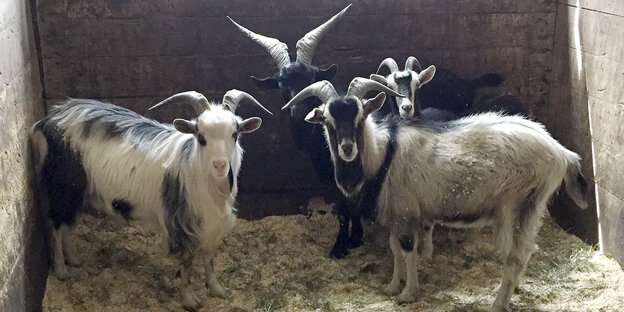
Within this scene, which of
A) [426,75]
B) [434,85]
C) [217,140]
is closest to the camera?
[217,140]

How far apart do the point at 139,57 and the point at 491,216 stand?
325 centimetres

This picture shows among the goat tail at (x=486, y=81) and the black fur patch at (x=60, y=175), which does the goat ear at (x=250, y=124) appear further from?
the goat tail at (x=486, y=81)

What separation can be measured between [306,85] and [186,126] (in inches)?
56.2

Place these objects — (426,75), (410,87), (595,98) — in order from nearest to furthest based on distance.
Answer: (595,98), (410,87), (426,75)

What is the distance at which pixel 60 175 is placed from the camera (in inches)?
181

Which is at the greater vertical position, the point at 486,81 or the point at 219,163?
the point at 486,81

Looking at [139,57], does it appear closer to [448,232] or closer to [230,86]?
[230,86]

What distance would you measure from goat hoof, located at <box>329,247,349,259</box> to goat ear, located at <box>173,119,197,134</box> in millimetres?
1782

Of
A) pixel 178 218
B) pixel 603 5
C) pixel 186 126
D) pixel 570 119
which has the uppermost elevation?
pixel 603 5

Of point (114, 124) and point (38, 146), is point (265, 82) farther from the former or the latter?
point (38, 146)

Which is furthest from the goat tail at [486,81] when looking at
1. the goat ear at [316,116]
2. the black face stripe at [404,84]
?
the goat ear at [316,116]

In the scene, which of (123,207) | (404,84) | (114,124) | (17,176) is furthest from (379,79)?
(17,176)

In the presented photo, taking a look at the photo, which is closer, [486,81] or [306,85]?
[306,85]

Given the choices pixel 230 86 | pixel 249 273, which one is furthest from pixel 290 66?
pixel 249 273
